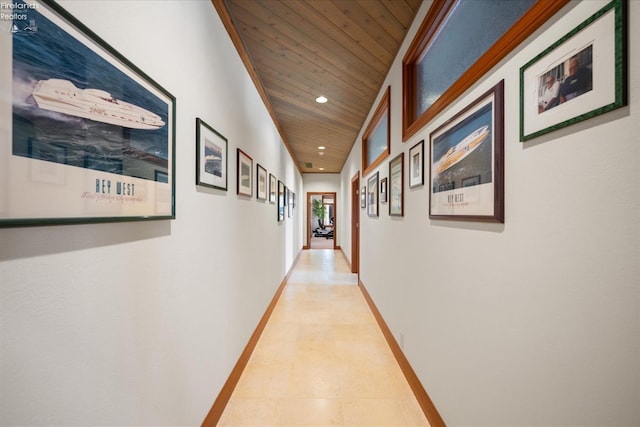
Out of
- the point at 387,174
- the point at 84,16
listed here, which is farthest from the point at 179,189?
the point at 387,174

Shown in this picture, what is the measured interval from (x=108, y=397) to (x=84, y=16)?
108cm

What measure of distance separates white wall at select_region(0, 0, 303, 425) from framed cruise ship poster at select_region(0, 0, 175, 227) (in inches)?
2.1

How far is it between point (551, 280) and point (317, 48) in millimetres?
2281

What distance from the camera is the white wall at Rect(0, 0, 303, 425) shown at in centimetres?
58

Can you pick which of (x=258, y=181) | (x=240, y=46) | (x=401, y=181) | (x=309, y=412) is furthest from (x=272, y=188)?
(x=309, y=412)

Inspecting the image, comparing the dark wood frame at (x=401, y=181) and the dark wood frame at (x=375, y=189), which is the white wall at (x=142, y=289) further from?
the dark wood frame at (x=375, y=189)

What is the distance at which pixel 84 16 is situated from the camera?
698 mm

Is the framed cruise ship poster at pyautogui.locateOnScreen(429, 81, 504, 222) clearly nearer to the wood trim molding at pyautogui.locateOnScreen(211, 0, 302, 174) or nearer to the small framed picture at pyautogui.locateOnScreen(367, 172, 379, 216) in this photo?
the wood trim molding at pyautogui.locateOnScreen(211, 0, 302, 174)

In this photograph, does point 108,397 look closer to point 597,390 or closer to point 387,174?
point 597,390

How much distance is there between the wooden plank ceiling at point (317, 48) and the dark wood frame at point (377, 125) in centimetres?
23

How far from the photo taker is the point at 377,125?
3504 millimetres

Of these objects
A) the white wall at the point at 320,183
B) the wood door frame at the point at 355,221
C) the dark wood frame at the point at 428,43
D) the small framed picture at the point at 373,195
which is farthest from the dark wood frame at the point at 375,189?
the white wall at the point at 320,183

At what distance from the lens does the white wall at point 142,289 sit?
1.92 feet

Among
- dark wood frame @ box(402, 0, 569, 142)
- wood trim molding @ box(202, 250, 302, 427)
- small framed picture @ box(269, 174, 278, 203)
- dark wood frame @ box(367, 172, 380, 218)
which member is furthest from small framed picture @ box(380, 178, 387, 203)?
wood trim molding @ box(202, 250, 302, 427)
